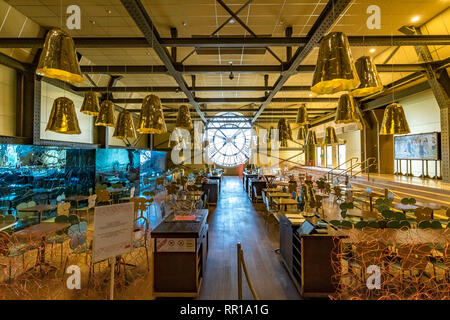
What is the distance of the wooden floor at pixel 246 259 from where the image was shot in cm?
313

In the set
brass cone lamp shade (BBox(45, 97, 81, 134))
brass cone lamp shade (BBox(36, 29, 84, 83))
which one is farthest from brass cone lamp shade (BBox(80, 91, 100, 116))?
brass cone lamp shade (BBox(36, 29, 84, 83))

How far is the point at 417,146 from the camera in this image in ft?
32.6

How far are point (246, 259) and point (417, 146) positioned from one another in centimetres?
1056

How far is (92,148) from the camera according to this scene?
8.69 metres

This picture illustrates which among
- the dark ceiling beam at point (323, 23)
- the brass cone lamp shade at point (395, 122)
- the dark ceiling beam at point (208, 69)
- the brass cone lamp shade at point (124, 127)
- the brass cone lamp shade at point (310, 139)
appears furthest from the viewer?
the brass cone lamp shade at point (310, 139)

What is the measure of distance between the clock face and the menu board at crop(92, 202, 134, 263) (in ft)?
55.3

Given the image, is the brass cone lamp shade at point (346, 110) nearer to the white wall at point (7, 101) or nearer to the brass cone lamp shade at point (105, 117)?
the brass cone lamp shade at point (105, 117)

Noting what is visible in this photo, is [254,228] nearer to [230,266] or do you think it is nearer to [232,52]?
[230,266]

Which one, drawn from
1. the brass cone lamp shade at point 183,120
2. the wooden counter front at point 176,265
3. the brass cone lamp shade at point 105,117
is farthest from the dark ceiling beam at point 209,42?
the wooden counter front at point 176,265

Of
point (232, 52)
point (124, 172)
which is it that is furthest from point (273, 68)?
point (124, 172)

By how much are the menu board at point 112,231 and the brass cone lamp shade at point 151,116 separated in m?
1.15

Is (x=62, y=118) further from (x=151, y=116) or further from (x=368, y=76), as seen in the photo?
(x=368, y=76)

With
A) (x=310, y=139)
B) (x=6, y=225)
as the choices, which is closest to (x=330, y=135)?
(x=310, y=139)

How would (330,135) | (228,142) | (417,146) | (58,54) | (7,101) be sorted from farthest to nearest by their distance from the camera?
(228,142) < (417,146) < (330,135) < (7,101) < (58,54)
